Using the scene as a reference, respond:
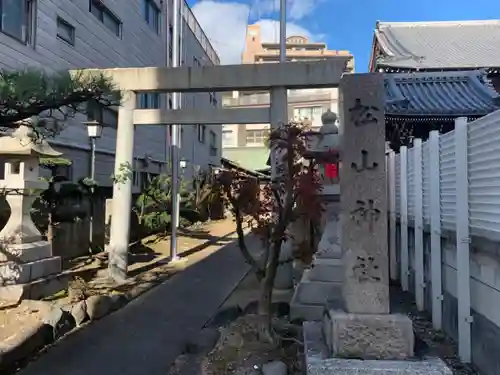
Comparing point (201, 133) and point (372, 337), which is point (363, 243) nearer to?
point (372, 337)

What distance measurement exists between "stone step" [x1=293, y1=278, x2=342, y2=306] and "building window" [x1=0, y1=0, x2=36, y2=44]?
8707 mm

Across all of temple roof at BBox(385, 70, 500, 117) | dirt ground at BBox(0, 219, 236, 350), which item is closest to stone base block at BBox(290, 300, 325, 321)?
dirt ground at BBox(0, 219, 236, 350)

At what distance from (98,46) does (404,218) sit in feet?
37.4

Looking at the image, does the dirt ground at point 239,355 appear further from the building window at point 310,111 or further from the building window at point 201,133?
the building window at point 310,111

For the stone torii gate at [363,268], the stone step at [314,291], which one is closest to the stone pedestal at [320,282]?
the stone step at [314,291]

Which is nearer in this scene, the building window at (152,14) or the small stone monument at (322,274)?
the small stone monument at (322,274)

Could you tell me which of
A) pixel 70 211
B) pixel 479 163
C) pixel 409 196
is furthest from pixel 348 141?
pixel 70 211

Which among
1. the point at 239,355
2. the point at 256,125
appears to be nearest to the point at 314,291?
the point at 239,355

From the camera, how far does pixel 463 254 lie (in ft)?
15.2

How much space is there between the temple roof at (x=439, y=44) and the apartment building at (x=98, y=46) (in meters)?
9.23

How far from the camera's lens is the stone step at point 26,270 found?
298 inches

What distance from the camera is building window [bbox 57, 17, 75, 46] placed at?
12703 mm

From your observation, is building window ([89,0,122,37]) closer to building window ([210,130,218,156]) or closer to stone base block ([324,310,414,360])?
stone base block ([324,310,414,360])

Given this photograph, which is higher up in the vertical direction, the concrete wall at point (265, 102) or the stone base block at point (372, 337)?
the concrete wall at point (265, 102)
